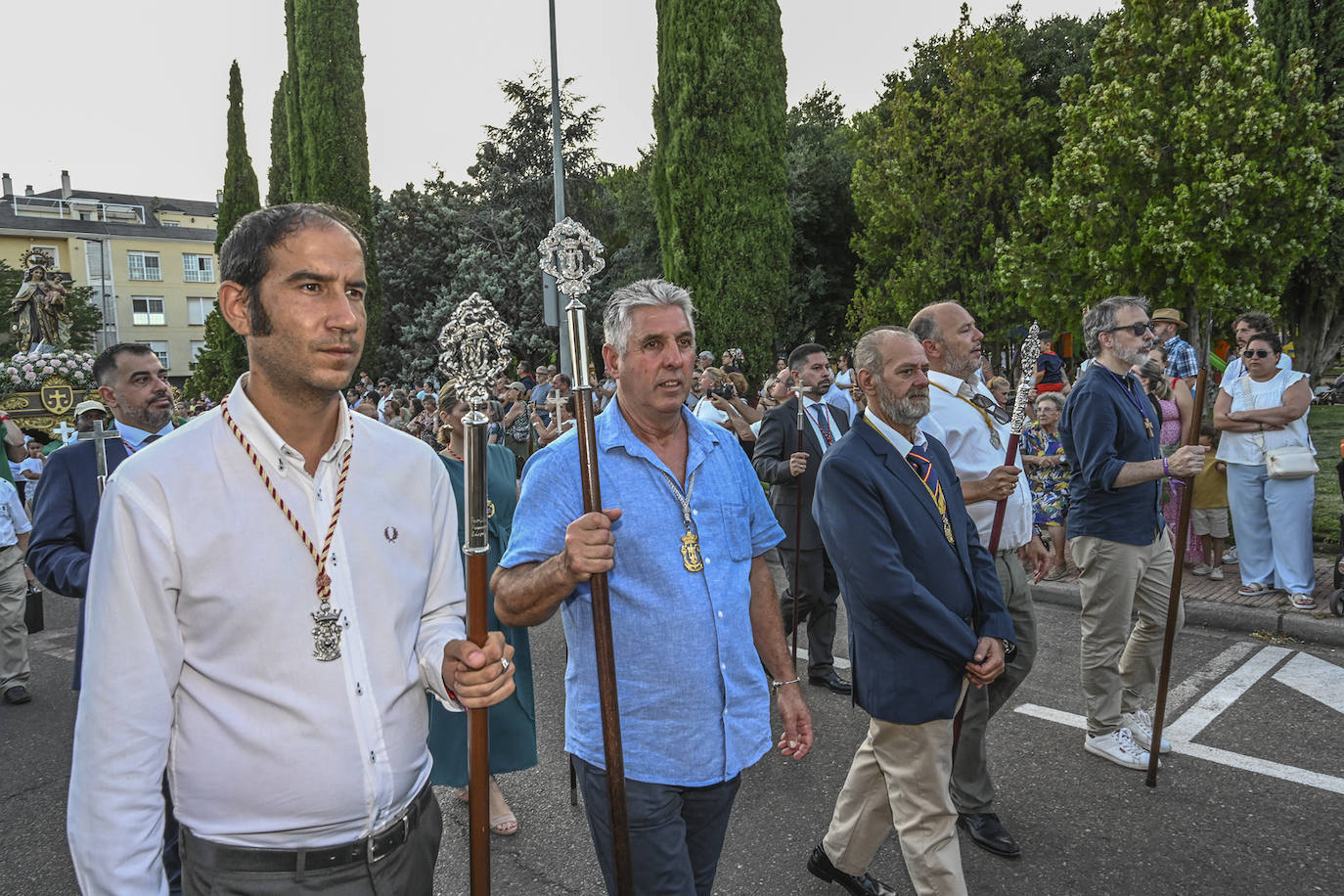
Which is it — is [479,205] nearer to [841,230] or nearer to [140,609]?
[841,230]

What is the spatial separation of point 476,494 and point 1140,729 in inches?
166

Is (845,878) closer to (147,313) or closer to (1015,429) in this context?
(1015,429)

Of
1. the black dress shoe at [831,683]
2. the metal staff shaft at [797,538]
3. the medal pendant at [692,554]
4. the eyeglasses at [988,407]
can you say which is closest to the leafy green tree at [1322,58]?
the metal staff shaft at [797,538]

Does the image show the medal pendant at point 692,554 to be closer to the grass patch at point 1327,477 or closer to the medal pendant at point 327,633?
the medal pendant at point 327,633

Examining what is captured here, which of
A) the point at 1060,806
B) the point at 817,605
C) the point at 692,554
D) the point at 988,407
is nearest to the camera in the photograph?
the point at 692,554

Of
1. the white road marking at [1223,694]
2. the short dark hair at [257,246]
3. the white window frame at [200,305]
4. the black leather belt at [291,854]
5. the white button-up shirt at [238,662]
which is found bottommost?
the white road marking at [1223,694]

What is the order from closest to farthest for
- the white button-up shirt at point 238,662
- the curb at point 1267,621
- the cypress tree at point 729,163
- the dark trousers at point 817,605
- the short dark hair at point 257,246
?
1. the white button-up shirt at point 238,662
2. the short dark hair at point 257,246
3. the dark trousers at point 817,605
4. the curb at point 1267,621
5. the cypress tree at point 729,163

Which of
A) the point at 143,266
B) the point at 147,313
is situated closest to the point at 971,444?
the point at 147,313

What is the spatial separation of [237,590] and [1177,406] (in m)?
7.89

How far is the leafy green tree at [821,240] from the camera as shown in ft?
81.7

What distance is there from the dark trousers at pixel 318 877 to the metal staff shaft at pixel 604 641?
49 centimetres

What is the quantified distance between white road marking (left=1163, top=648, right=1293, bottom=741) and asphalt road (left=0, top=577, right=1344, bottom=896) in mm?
16

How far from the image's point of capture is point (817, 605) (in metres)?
5.92

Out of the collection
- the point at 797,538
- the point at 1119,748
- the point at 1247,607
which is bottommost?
the point at 1119,748
